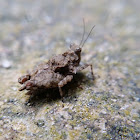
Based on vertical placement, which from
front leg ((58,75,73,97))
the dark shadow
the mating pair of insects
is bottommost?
the dark shadow

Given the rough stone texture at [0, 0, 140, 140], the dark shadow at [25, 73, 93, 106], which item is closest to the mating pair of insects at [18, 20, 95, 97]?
the dark shadow at [25, 73, 93, 106]

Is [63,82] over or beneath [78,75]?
over

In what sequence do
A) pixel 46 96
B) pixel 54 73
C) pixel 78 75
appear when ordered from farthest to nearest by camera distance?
pixel 78 75 < pixel 46 96 < pixel 54 73

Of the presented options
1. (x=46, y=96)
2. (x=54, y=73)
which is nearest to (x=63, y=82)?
(x=54, y=73)

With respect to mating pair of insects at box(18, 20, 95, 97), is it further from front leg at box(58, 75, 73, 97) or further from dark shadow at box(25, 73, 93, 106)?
dark shadow at box(25, 73, 93, 106)

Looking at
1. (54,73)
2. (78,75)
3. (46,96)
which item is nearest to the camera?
(54,73)

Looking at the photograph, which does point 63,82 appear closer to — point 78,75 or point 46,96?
point 46,96

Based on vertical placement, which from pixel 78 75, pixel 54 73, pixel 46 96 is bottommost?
pixel 46 96

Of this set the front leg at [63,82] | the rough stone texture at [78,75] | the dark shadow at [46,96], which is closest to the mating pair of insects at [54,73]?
the front leg at [63,82]
